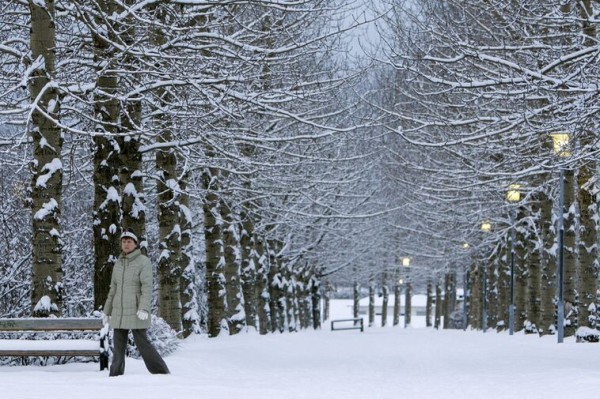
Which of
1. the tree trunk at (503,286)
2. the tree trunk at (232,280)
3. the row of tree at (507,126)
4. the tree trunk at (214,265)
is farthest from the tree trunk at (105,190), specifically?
the tree trunk at (503,286)

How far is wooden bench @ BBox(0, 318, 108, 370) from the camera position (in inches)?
512

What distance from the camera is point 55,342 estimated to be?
43.1ft

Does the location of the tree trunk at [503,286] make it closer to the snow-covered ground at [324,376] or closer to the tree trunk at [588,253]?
the tree trunk at [588,253]

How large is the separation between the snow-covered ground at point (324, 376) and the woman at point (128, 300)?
38 cm

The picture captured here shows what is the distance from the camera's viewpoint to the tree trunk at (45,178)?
14.7 meters

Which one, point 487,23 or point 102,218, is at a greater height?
point 487,23

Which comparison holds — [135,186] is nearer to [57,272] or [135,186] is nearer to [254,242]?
[57,272]

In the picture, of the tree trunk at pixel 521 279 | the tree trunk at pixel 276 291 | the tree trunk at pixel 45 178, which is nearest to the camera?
the tree trunk at pixel 45 178

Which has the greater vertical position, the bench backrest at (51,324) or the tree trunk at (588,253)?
the tree trunk at (588,253)

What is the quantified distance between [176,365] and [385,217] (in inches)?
1680

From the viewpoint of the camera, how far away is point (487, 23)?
20.9 m

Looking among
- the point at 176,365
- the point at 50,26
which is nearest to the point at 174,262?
the point at 176,365

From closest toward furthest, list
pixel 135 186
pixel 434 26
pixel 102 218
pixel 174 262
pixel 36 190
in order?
pixel 36 190 → pixel 102 218 → pixel 135 186 → pixel 434 26 → pixel 174 262

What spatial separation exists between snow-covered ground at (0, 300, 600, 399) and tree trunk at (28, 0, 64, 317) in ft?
4.73
